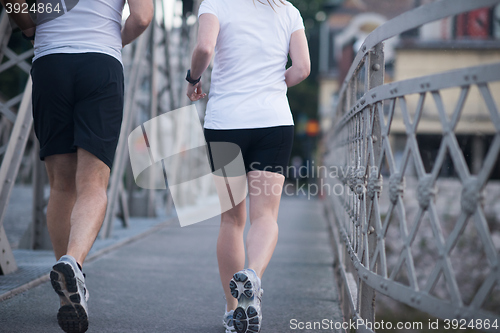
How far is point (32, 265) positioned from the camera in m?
3.87

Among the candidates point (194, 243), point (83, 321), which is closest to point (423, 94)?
point (83, 321)

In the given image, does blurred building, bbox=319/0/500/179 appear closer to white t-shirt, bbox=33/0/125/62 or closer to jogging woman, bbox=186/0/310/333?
jogging woman, bbox=186/0/310/333

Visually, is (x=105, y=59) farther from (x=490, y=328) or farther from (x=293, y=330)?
(x=490, y=328)

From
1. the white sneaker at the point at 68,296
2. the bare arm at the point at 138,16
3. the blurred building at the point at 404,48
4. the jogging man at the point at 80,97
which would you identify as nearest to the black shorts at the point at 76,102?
the jogging man at the point at 80,97

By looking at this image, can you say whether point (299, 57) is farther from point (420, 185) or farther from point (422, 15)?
point (420, 185)

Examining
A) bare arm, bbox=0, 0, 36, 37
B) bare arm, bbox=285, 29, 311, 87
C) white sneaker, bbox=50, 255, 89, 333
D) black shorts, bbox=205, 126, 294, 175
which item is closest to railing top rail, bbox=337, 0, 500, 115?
bare arm, bbox=285, 29, 311, 87

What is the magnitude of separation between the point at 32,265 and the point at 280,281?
5.66 feet

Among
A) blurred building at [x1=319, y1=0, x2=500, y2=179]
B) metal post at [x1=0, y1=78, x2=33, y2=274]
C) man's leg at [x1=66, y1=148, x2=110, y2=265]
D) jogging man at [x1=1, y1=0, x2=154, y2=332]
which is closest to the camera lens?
blurred building at [x1=319, y1=0, x2=500, y2=179]

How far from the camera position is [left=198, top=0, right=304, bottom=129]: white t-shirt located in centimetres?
246

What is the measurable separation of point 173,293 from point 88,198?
1263mm

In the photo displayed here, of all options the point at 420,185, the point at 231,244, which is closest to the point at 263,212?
the point at 231,244

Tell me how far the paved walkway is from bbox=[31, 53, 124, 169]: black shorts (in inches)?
33.5

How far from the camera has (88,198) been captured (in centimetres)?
241

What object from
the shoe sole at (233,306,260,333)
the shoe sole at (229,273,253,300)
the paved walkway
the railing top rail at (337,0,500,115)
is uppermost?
the railing top rail at (337,0,500,115)
